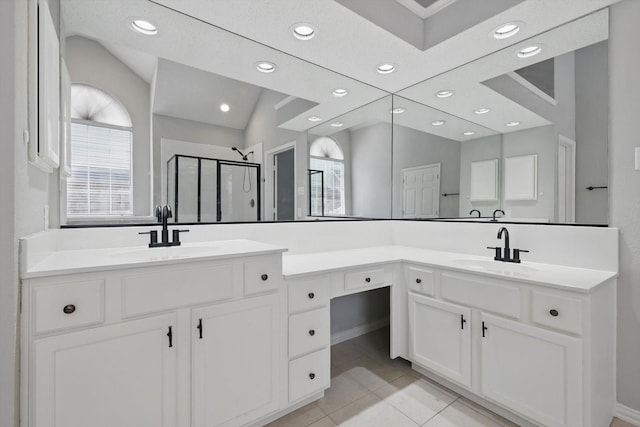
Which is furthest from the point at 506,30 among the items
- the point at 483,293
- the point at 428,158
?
the point at 483,293

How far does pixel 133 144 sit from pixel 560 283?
2.34 meters

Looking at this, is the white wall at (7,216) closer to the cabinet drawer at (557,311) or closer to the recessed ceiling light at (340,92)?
the recessed ceiling light at (340,92)

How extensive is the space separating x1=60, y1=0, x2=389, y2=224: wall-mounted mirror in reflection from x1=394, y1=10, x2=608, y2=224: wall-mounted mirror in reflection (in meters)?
1.27

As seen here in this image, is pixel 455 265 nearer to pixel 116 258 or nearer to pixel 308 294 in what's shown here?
pixel 308 294

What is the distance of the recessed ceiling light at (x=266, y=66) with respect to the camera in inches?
82.9

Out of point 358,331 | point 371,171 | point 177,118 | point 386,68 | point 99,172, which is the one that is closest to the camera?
point 99,172

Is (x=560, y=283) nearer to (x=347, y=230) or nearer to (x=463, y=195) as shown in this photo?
(x=463, y=195)

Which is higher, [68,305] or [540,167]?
[540,167]

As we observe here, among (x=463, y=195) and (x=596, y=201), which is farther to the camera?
(x=463, y=195)

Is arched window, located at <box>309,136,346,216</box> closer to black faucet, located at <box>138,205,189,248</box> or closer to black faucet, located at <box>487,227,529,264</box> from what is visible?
black faucet, located at <box>138,205,189,248</box>

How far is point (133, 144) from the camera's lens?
1673 mm

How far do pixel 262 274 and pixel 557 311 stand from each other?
4.72ft

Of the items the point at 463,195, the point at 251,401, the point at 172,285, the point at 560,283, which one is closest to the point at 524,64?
the point at 463,195

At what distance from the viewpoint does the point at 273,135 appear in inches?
86.1
